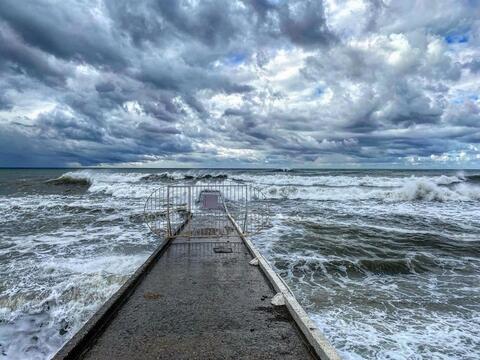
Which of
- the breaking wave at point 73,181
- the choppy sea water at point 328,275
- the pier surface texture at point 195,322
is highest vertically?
the pier surface texture at point 195,322

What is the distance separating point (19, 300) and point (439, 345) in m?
7.41

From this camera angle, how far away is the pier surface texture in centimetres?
373

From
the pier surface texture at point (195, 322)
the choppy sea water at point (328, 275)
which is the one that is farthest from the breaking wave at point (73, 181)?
the pier surface texture at point (195, 322)

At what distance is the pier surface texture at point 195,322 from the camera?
147 inches

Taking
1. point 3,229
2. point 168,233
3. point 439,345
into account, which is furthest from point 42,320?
point 3,229

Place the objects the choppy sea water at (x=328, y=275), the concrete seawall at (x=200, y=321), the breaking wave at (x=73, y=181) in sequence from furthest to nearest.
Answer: the breaking wave at (x=73, y=181)
the choppy sea water at (x=328, y=275)
the concrete seawall at (x=200, y=321)

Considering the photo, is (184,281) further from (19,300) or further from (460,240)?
(460,240)

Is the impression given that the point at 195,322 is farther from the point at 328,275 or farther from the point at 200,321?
the point at 328,275

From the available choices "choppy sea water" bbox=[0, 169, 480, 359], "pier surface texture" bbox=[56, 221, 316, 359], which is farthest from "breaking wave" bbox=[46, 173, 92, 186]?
"pier surface texture" bbox=[56, 221, 316, 359]

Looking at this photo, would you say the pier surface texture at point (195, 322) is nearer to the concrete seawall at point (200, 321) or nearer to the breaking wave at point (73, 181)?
the concrete seawall at point (200, 321)

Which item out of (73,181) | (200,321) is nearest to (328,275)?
(200,321)

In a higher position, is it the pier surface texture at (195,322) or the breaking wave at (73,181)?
the pier surface texture at (195,322)

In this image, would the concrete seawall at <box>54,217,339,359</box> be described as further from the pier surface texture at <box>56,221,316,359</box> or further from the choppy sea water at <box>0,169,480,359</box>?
the choppy sea water at <box>0,169,480,359</box>

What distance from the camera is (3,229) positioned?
13422mm
